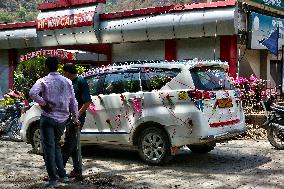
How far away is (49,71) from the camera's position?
675cm

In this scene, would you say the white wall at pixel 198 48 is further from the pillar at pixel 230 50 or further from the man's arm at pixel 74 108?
the man's arm at pixel 74 108

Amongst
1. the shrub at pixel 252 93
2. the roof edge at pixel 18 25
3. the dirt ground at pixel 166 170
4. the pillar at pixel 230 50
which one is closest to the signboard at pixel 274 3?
the pillar at pixel 230 50

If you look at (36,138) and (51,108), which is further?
(36,138)

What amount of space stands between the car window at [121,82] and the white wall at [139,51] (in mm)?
9749

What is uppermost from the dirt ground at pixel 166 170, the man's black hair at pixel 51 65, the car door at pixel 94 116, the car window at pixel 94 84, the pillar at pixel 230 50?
the pillar at pixel 230 50

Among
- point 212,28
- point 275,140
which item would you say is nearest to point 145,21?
point 212,28

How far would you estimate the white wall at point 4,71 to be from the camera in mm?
23969

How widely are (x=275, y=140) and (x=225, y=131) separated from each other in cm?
249

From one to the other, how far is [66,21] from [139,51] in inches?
147

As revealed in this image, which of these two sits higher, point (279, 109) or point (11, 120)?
point (279, 109)

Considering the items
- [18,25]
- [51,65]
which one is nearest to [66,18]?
[18,25]

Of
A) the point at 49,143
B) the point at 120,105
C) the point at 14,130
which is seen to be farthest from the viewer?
the point at 14,130

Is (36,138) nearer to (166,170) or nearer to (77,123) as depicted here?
(77,123)

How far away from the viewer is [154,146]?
8.52m
